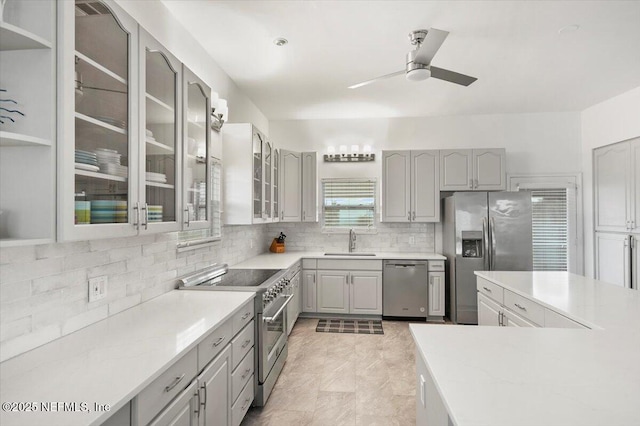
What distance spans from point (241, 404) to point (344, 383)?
109 cm

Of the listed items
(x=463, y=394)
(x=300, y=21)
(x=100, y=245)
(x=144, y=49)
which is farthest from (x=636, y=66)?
(x=100, y=245)

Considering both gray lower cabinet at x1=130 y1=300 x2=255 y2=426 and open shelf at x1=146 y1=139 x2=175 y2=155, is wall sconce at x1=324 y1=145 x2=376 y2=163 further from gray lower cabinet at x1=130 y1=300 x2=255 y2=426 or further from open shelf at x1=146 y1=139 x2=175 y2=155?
open shelf at x1=146 y1=139 x2=175 y2=155

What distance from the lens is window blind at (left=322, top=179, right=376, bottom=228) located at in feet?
16.9

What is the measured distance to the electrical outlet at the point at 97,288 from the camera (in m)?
1.65

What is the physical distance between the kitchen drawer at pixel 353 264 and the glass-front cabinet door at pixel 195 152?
2509 mm

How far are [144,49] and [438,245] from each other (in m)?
4.45

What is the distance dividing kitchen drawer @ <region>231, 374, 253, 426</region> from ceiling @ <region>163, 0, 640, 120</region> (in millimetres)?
2659

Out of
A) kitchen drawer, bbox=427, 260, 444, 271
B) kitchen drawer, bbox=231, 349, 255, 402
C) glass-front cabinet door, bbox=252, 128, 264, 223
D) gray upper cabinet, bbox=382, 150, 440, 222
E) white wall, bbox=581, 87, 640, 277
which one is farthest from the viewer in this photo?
gray upper cabinet, bbox=382, 150, 440, 222

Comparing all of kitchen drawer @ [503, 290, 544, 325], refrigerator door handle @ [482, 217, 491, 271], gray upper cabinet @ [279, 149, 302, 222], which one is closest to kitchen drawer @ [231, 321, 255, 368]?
kitchen drawer @ [503, 290, 544, 325]

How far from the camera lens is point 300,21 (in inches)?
101

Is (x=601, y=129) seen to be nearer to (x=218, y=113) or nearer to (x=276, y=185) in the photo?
(x=276, y=185)

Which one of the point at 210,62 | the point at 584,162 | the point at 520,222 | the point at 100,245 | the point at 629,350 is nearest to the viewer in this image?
the point at 629,350

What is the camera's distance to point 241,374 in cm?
209

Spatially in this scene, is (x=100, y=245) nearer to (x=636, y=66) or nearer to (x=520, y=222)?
(x=520, y=222)
